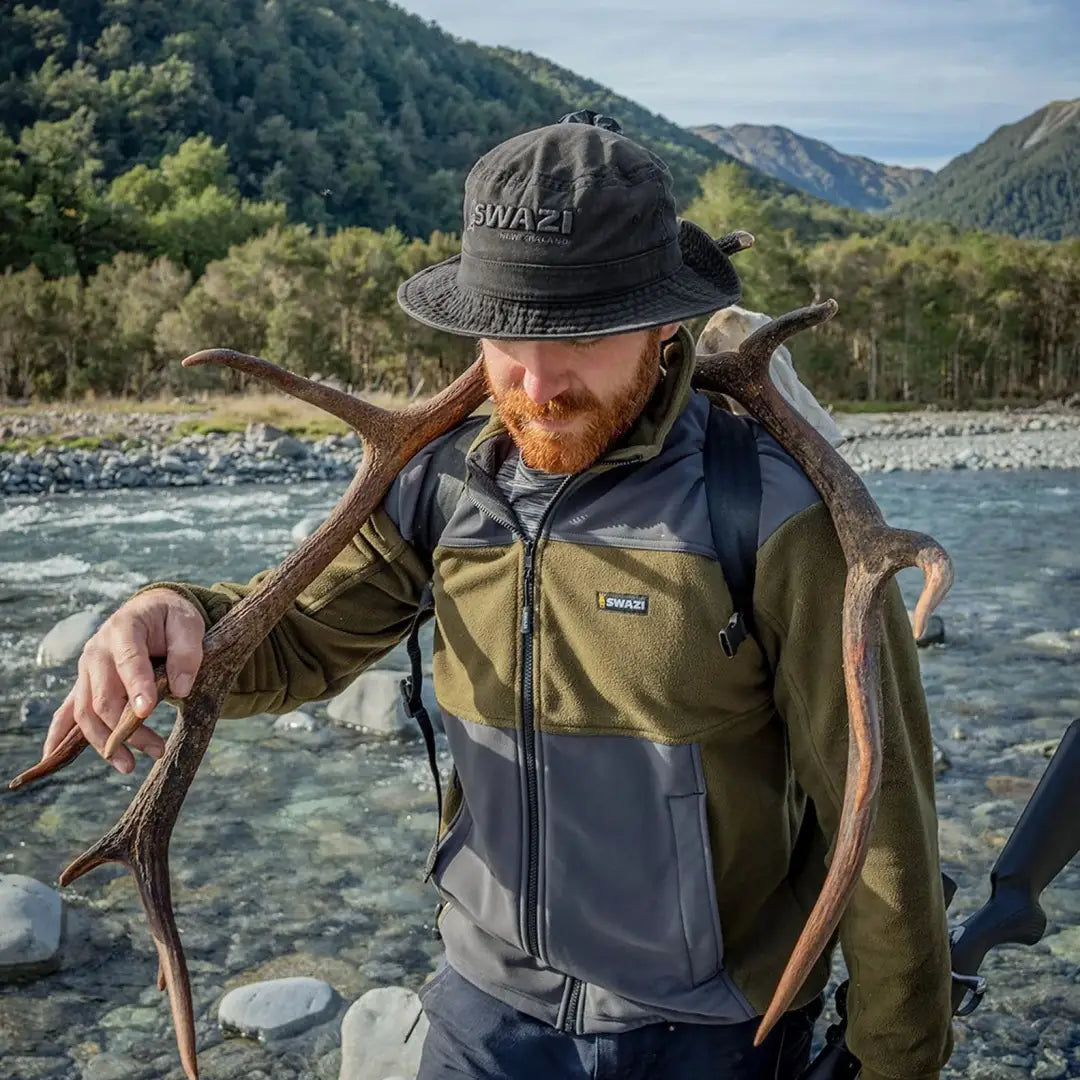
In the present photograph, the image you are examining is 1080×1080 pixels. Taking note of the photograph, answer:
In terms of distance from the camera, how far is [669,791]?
147cm

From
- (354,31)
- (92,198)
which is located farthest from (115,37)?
(92,198)

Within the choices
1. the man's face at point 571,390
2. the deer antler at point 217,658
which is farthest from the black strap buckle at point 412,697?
the man's face at point 571,390

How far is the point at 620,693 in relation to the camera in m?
1.48

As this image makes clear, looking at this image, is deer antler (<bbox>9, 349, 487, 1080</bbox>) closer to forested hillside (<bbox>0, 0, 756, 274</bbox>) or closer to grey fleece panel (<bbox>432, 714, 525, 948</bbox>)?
grey fleece panel (<bbox>432, 714, 525, 948</bbox>)

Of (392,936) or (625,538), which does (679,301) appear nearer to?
(625,538)

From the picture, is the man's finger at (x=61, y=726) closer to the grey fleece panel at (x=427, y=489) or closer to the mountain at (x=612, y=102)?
the grey fleece panel at (x=427, y=489)

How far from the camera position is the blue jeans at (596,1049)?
5.10ft

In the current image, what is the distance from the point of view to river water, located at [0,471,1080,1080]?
10.9ft

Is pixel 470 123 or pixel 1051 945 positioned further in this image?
pixel 470 123

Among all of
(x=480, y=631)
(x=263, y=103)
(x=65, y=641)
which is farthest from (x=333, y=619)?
(x=263, y=103)

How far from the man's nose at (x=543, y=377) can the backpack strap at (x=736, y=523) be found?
214 millimetres

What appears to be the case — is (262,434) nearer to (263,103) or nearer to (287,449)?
(287,449)

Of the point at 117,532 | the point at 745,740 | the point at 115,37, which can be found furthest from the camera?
the point at 115,37

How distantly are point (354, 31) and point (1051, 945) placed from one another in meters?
125
